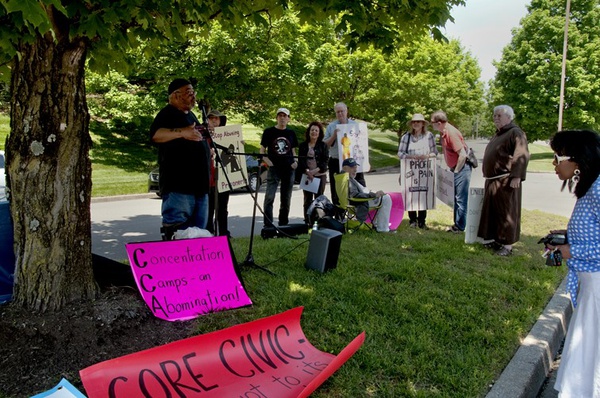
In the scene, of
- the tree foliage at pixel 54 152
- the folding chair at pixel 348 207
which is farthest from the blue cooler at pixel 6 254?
the folding chair at pixel 348 207

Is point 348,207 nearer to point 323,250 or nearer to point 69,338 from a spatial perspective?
point 323,250

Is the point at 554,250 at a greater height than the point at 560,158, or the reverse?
the point at 560,158

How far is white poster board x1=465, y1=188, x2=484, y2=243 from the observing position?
22.1 feet

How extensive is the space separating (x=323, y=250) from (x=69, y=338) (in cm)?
267

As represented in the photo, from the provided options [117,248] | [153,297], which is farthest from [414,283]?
[117,248]

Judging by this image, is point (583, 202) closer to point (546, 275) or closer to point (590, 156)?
point (590, 156)

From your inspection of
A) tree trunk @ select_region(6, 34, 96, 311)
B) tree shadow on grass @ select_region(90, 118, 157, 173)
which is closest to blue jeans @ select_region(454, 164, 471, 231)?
tree trunk @ select_region(6, 34, 96, 311)

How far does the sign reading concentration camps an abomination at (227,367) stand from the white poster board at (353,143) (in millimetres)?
4811

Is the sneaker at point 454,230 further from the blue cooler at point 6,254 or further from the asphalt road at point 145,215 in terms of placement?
the blue cooler at point 6,254

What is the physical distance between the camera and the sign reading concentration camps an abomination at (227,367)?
2.58 m

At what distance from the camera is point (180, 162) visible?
15.0 feet

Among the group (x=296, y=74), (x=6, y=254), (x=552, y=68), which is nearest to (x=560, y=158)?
(x=6, y=254)

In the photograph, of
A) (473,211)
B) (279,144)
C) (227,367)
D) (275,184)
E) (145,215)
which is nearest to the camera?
(227,367)

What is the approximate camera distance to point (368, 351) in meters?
3.38
